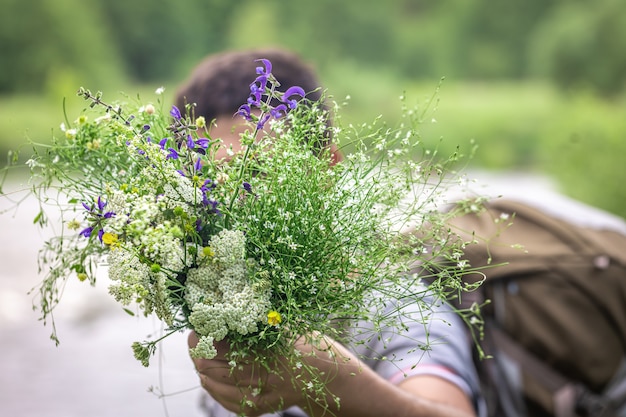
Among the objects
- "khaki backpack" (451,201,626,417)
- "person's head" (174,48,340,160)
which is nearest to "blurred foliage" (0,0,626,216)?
"khaki backpack" (451,201,626,417)

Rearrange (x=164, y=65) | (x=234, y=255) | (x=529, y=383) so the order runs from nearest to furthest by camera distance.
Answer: (x=234, y=255)
(x=529, y=383)
(x=164, y=65)

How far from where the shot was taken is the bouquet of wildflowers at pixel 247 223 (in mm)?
1132

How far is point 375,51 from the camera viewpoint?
94.5ft

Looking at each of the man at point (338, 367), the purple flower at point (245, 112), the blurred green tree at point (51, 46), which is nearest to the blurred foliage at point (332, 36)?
the blurred green tree at point (51, 46)

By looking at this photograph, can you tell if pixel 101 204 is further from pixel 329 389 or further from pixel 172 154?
pixel 329 389

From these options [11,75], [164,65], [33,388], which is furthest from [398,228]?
[11,75]

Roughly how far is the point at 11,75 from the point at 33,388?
20073 mm

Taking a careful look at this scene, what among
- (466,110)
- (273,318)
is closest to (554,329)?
(273,318)

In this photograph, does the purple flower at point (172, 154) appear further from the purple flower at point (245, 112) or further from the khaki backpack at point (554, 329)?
the khaki backpack at point (554, 329)

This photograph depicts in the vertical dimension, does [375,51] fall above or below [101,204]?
above

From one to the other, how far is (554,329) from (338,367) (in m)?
1.17

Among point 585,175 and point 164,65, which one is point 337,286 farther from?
point 164,65

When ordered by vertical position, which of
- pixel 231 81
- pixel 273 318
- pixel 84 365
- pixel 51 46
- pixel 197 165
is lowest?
pixel 84 365

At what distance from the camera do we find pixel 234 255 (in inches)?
45.1
